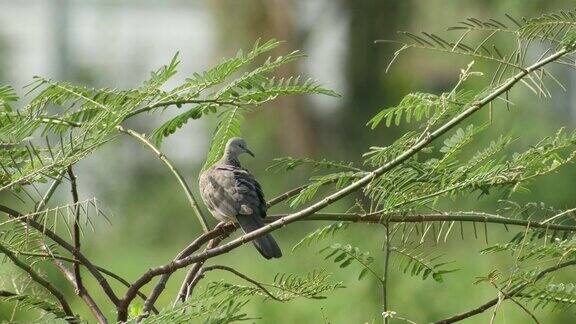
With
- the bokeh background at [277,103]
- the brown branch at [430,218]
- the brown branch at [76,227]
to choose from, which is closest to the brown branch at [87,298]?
the brown branch at [76,227]

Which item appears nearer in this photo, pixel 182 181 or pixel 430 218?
pixel 430 218

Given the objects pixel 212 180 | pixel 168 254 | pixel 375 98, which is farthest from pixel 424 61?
pixel 212 180

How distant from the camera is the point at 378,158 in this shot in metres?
1.42

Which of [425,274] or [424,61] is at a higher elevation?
[425,274]

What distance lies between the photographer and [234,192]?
2865 mm

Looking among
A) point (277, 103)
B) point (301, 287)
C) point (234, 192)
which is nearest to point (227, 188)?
point (234, 192)

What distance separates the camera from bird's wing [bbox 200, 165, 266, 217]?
2.79 m

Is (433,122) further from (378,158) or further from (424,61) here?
(424,61)

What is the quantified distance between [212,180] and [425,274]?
4.76 ft

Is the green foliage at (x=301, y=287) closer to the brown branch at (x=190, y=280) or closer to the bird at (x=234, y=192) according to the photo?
the brown branch at (x=190, y=280)

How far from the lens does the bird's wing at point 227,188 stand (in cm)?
279

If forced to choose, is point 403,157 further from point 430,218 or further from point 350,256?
point 350,256

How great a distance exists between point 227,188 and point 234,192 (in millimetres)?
84

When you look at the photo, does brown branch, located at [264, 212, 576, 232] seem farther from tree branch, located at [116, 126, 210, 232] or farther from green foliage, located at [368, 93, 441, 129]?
tree branch, located at [116, 126, 210, 232]
